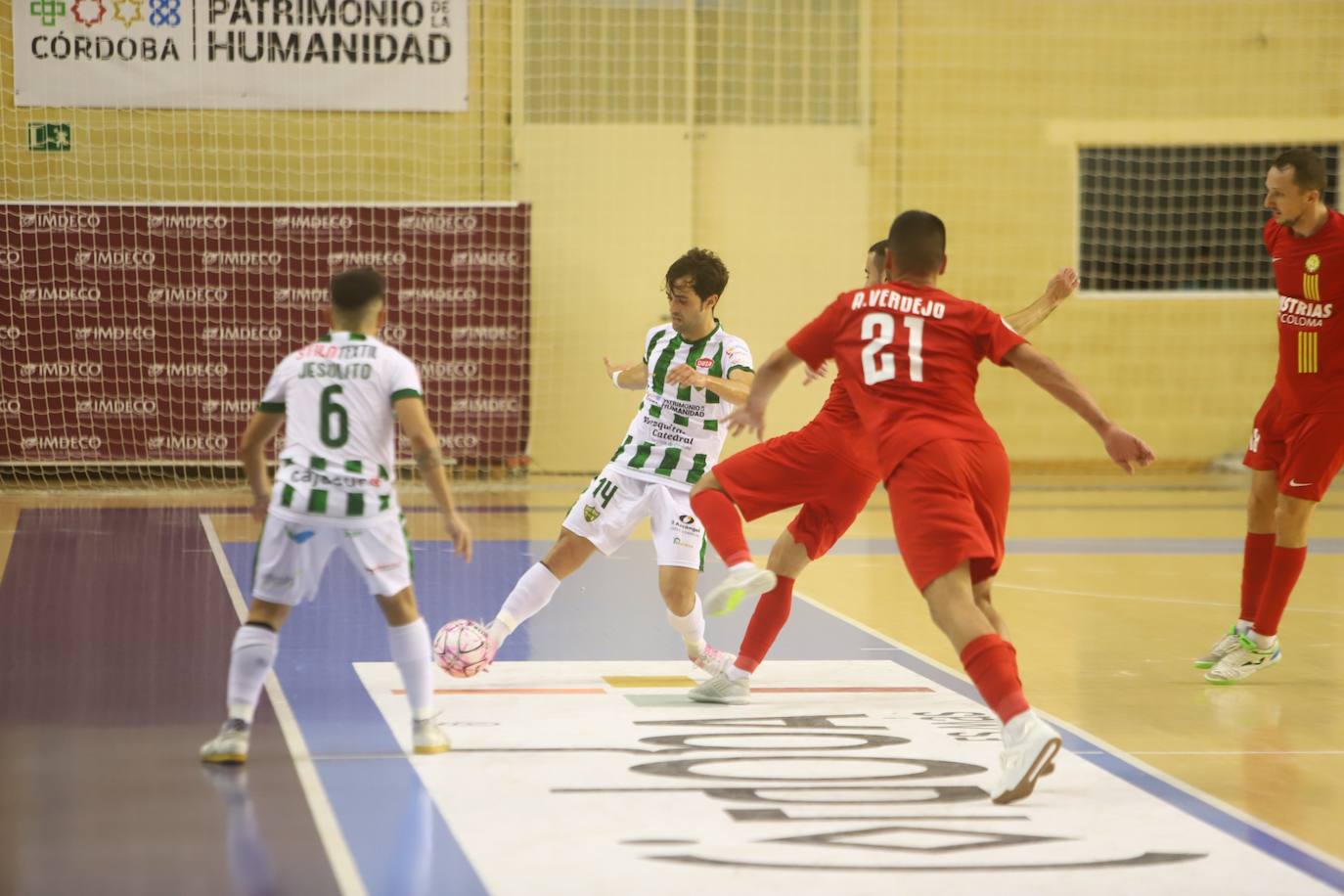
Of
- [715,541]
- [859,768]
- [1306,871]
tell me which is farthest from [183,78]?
[1306,871]

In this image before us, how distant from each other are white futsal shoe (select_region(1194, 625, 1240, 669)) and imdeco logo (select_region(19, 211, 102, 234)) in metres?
11.7

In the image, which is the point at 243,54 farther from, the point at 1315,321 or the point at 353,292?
the point at 1315,321

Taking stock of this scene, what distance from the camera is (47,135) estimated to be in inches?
624

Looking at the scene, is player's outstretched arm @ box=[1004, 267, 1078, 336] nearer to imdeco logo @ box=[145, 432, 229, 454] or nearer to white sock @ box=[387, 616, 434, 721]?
white sock @ box=[387, 616, 434, 721]

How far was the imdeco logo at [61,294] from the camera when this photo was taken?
51.5ft

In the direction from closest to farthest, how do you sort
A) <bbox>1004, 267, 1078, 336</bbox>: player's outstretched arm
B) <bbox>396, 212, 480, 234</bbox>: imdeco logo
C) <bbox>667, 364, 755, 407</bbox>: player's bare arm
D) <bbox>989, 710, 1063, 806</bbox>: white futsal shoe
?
<bbox>989, 710, 1063, 806</bbox>: white futsal shoe, <bbox>1004, 267, 1078, 336</bbox>: player's outstretched arm, <bbox>667, 364, 755, 407</bbox>: player's bare arm, <bbox>396, 212, 480, 234</bbox>: imdeco logo

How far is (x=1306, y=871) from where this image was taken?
433cm

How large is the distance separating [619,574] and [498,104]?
7.62m

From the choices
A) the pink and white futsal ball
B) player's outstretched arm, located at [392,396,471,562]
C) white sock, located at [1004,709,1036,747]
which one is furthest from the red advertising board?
Result: white sock, located at [1004,709,1036,747]

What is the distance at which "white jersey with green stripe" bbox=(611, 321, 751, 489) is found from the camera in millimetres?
6973

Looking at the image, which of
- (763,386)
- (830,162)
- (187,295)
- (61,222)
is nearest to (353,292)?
(763,386)

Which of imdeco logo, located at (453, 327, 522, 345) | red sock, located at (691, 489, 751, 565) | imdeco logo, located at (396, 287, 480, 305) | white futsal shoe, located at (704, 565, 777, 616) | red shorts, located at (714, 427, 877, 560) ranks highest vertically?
imdeco logo, located at (396, 287, 480, 305)

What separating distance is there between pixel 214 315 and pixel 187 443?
1245 mm

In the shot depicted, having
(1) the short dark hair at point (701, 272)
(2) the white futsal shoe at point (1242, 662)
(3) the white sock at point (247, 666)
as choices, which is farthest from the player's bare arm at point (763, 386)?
(2) the white futsal shoe at point (1242, 662)
